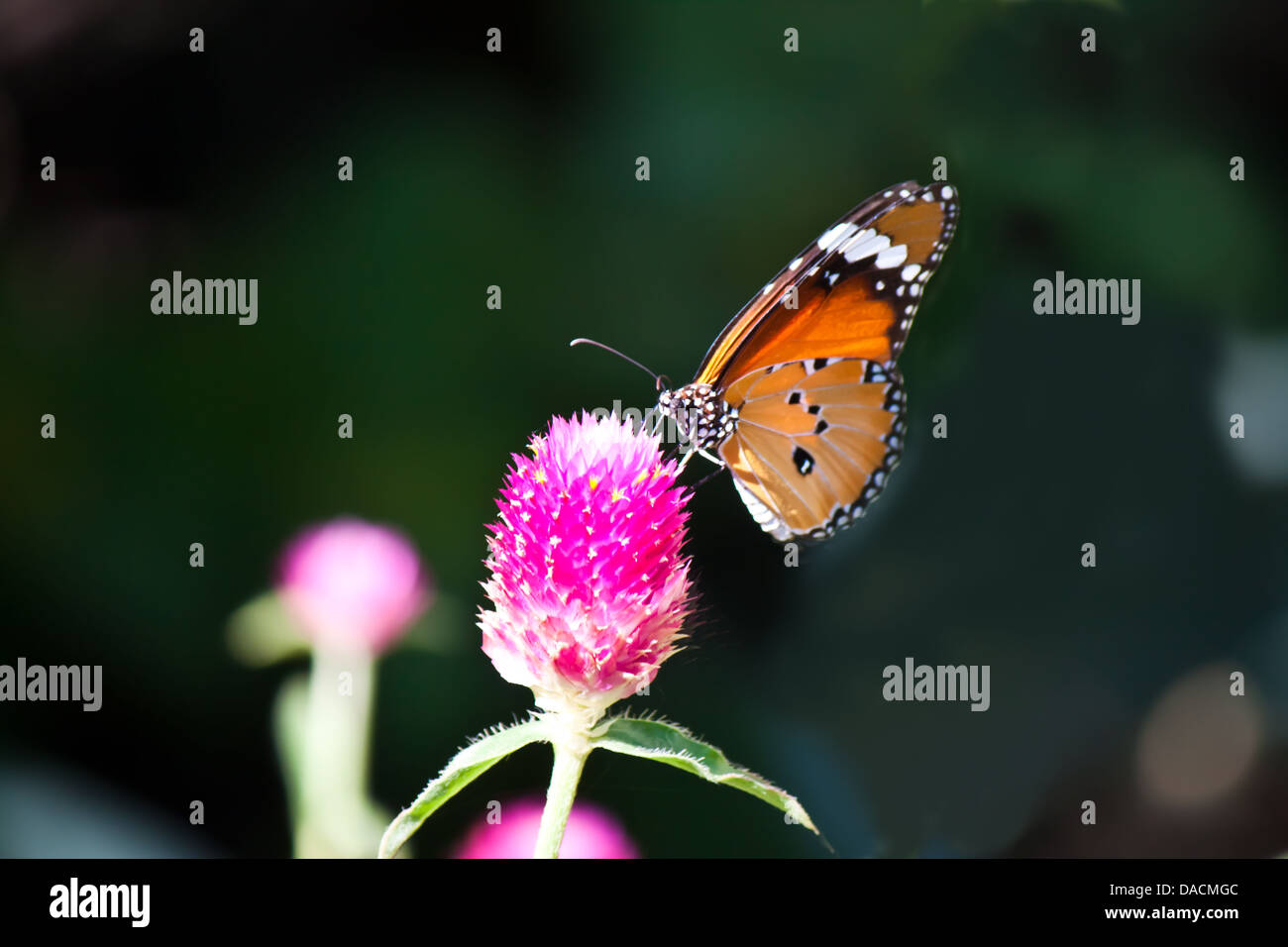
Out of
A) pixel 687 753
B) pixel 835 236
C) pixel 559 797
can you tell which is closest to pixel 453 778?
pixel 559 797

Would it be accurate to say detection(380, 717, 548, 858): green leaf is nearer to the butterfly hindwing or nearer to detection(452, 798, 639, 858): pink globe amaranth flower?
detection(452, 798, 639, 858): pink globe amaranth flower

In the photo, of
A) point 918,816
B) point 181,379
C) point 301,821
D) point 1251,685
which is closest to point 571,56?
point 181,379

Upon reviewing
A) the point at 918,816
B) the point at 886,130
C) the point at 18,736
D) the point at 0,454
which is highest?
the point at 886,130

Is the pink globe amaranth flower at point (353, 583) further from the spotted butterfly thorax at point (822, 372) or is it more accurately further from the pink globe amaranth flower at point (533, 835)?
the spotted butterfly thorax at point (822, 372)

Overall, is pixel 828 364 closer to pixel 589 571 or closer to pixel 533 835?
pixel 589 571

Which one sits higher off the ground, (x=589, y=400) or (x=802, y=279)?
(x=802, y=279)
